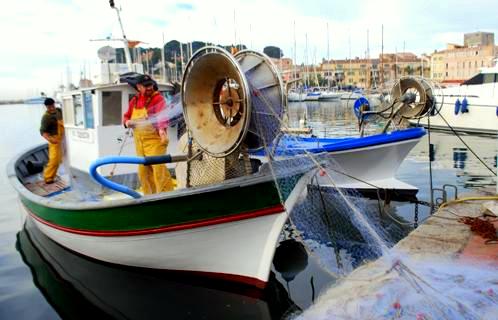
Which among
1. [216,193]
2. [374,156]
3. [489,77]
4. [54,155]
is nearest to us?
[216,193]

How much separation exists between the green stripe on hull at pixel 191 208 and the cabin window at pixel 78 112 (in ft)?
9.73

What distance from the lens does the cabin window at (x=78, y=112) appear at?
331 inches

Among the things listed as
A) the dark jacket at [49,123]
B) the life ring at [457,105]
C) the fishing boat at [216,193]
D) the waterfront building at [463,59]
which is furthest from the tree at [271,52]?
the waterfront building at [463,59]

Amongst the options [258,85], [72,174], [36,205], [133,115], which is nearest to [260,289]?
[258,85]

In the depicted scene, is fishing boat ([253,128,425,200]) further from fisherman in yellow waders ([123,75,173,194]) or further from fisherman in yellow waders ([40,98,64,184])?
fisherman in yellow waders ([40,98,64,184])

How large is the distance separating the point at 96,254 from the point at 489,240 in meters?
5.51

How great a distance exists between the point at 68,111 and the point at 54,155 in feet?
3.33

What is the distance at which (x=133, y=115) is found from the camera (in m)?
6.62

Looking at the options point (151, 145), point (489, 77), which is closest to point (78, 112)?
point (151, 145)

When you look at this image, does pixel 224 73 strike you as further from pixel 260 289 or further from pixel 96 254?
pixel 96 254

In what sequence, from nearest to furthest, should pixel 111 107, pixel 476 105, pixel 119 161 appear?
pixel 119 161
pixel 111 107
pixel 476 105

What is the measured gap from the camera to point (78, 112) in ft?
28.2

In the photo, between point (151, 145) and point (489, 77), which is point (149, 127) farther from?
point (489, 77)

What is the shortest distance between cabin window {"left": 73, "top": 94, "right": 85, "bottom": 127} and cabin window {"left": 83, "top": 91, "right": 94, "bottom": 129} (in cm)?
17
